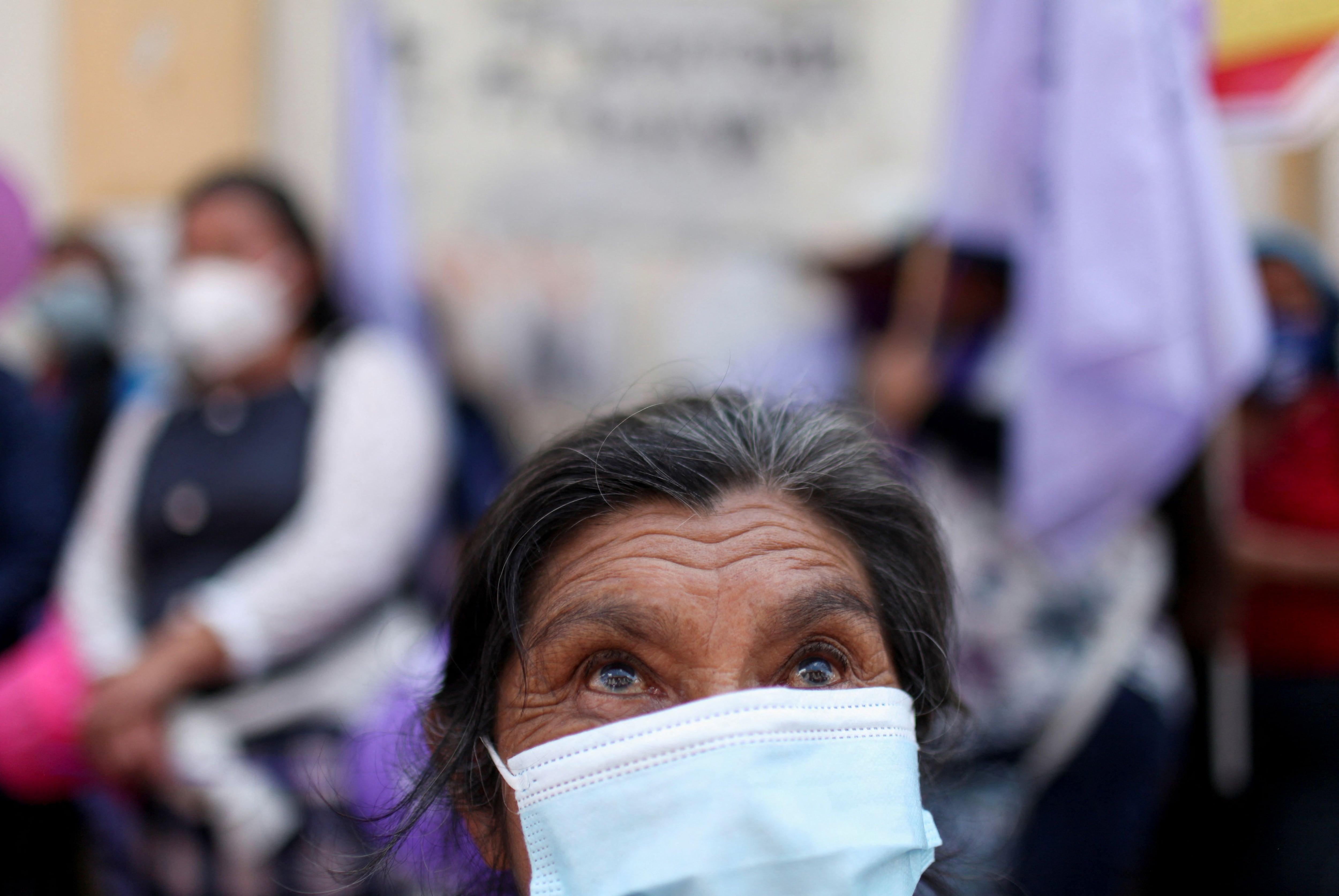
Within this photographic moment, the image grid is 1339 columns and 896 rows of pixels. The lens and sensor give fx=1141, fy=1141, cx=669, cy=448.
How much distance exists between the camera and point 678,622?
51.1 inches

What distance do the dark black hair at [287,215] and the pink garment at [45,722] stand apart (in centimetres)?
113

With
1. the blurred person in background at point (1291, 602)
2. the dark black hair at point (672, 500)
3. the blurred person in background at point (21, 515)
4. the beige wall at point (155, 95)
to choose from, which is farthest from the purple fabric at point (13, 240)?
the blurred person in background at point (1291, 602)

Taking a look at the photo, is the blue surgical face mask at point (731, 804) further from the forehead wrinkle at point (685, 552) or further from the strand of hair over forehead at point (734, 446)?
the strand of hair over forehead at point (734, 446)

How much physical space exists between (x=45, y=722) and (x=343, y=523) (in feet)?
2.87

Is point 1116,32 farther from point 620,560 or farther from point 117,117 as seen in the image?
point 117,117

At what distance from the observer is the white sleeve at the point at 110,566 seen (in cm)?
294

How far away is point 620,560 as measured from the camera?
4.50 feet

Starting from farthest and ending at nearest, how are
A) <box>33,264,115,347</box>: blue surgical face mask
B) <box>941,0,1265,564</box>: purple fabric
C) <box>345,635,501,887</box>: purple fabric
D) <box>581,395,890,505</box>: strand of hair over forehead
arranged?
<box>33,264,115,347</box>: blue surgical face mask, <box>941,0,1265,564</box>: purple fabric, <box>345,635,501,887</box>: purple fabric, <box>581,395,890,505</box>: strand of hair over forehead

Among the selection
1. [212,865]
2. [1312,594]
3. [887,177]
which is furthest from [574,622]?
[887,177]

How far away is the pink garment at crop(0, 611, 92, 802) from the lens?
2.79 metres

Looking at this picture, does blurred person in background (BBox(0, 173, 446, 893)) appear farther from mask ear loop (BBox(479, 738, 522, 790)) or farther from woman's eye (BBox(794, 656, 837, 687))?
woman's eye (BBox(794, 656, 837, 687))

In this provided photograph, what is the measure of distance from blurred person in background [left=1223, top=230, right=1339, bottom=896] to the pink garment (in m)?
2.87

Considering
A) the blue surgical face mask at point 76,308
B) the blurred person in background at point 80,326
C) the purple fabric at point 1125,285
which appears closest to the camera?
the purple fabric at point 1125,285

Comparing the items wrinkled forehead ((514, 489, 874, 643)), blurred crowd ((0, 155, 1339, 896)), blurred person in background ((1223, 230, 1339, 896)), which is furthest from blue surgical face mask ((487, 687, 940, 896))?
blurred person in background ((1223, 230, 1339, 896))
